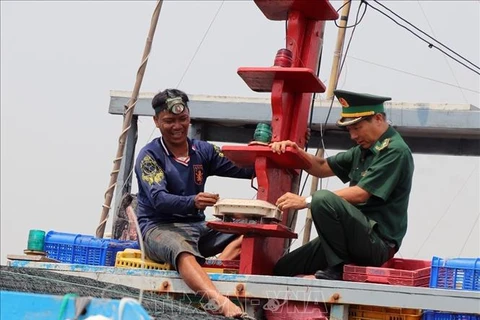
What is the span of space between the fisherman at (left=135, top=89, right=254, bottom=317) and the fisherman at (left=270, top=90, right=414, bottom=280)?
2.00 ft

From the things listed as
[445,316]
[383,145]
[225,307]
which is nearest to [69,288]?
[225,307]

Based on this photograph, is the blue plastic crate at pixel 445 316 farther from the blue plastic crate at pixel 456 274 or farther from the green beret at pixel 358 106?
the green beret at pixel 358 106

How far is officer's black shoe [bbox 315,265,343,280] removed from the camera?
19.2 feet

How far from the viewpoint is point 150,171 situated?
21.2ft

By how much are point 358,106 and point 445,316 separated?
1476 millimetres

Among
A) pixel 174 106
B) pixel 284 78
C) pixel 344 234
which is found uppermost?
pixel 284 78

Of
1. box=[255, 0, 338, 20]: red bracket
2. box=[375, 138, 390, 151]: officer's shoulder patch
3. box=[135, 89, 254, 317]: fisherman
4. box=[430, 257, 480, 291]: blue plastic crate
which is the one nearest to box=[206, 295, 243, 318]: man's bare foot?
box=[135, 89, 254, 317]: fisherman

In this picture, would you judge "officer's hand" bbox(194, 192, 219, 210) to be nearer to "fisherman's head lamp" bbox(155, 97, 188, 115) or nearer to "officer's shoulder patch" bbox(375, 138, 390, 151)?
"fisherman's head lamp" bbox(155, 97, 188, 115)

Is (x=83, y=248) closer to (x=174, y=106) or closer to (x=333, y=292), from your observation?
(x=174, y=106)

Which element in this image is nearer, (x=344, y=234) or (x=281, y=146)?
(x=344, y=234)

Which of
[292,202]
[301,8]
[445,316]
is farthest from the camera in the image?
[301,8]

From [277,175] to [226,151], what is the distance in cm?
42

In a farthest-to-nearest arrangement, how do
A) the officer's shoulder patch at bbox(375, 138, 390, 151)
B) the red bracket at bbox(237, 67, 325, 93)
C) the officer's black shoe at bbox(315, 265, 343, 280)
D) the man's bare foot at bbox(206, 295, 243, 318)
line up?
the red bracket at bbox(237, 67, 325, 93) → the officer's shoulder patch at bbox(375, 138, 390, 151) → the officer's black shoe at bbox(315, 265, 343, 280) → the man's bare foot at bbox(206, 295, 243, 318)

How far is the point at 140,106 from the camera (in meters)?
10.5
